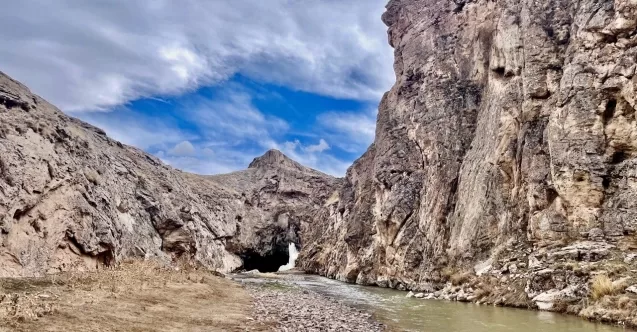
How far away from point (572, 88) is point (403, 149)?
89.3 feet

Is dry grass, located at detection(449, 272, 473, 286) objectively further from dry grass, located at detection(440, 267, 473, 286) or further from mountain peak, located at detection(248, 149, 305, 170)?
mountain peak, located at detection(248, 149, 305, 170)

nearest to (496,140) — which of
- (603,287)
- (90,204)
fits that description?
(603,287)

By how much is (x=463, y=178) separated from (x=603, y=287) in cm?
2439

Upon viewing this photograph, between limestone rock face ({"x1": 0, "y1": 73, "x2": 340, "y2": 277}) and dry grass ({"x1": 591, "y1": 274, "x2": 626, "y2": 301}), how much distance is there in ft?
100

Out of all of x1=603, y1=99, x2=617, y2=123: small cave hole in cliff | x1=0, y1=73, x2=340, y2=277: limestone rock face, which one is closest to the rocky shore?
x1=0, y1=73, x2=340, y2=277: limestone rock face

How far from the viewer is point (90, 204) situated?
37.6 meters

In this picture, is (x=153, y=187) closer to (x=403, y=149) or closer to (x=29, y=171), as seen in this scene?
(x=29, y=171)

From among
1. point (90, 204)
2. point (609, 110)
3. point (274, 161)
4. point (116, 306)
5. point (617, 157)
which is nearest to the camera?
point (116, 306)

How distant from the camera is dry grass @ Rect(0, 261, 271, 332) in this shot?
11789mm

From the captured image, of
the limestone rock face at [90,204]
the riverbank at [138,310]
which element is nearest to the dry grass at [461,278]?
the riverbank at [138,310]

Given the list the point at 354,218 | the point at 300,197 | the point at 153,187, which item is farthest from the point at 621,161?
the point at 300,197

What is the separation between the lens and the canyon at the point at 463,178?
88.8 feet

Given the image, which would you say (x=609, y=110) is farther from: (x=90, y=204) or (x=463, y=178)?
(x=90, y=204)

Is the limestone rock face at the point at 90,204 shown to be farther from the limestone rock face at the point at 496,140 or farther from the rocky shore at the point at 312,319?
the limestone rock face at the point at 496,140
